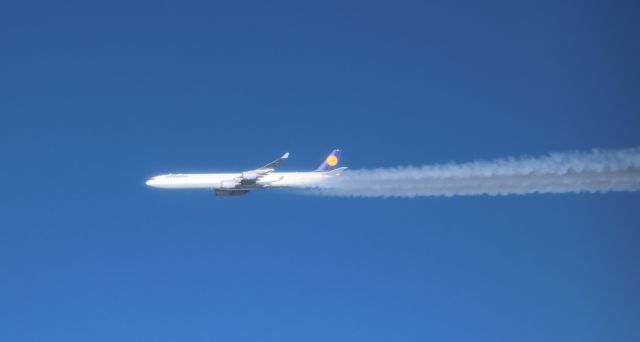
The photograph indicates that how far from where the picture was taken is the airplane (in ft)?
278

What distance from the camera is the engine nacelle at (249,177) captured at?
275ft

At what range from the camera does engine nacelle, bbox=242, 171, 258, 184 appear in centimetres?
8394

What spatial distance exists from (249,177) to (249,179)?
209mm

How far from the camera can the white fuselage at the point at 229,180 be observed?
Answer: 280 feet

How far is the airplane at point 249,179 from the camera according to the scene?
8462 centimetres

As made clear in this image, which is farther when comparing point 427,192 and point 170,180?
point 170,180

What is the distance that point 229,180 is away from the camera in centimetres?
8588

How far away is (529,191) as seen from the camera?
67125 mm

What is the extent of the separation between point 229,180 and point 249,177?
304 cm

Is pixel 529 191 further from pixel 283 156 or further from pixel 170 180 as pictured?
pixel 170 180

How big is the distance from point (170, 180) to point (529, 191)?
4121cm

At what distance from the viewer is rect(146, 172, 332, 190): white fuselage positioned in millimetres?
85250

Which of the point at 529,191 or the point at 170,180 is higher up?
the point at 170,180

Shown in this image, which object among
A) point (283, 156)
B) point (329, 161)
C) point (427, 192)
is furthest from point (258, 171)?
point (427, 192)
